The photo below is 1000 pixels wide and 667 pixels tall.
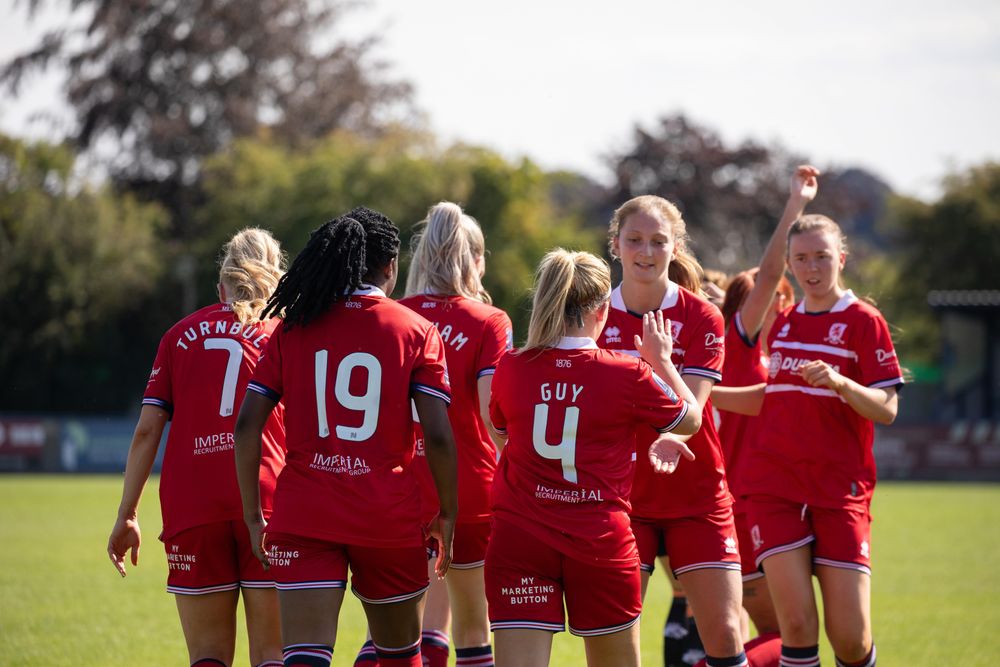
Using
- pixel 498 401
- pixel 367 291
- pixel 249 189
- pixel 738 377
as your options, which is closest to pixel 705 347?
pixel 498 401

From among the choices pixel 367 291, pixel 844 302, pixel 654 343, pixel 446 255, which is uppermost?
Answer: pixel 446 255

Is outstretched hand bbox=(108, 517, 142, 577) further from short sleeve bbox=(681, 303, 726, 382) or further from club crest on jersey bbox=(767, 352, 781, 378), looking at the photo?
club crest on jersey bbox=(767, 352, 781, 378)

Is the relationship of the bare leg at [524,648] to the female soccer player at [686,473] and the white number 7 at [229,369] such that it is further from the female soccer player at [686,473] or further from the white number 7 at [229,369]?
the white number 7 at [229,369]

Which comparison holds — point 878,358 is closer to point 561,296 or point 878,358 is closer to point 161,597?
point 561,296

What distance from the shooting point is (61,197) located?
35.7 meters

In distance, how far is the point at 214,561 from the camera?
5.15 meters

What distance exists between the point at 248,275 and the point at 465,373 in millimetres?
1118

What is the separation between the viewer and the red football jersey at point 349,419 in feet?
14.9

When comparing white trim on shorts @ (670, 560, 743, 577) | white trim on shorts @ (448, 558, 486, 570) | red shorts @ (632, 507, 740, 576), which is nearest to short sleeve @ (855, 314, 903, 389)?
red shorts @ (632, 507, 740, 576)

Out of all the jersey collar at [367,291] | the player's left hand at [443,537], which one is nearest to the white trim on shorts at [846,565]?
the player's left hand at [443,537]

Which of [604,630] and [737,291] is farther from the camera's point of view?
[737,291]

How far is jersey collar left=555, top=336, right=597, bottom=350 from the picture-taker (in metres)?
4.81

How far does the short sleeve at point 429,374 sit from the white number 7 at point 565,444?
390 millimetres

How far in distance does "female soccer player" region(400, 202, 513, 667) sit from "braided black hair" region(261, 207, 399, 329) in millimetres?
906
